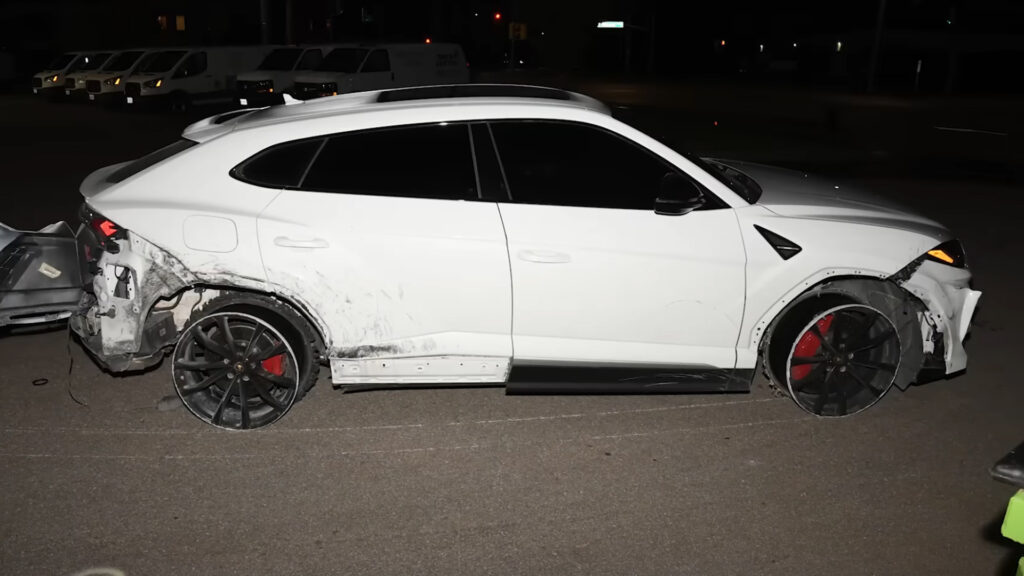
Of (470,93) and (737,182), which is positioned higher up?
(470,93)

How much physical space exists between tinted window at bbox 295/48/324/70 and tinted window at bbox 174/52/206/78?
3.45m

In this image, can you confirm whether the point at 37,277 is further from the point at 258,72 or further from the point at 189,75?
the point at 189,75

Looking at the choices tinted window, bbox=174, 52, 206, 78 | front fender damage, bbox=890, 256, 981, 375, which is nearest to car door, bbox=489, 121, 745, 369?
front fender damage, bbox=890, 256, 981, 375

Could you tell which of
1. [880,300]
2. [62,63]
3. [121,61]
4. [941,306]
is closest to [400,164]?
[880,300]

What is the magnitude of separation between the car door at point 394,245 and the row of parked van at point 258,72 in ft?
57.9

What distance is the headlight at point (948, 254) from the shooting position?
197 inches

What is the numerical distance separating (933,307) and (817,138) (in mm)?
16048

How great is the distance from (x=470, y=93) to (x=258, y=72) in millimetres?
20361

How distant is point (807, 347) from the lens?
516 centimetres

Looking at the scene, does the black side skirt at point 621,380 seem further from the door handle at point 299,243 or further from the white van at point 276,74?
the white van at point 276,74

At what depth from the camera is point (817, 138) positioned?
65.4 feet

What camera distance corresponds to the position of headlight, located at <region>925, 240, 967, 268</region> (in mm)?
4996

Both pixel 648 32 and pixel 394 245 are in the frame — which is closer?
pixel 394 245

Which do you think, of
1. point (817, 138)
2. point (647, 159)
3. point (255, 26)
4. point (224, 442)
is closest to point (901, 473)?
point (647, 159)
